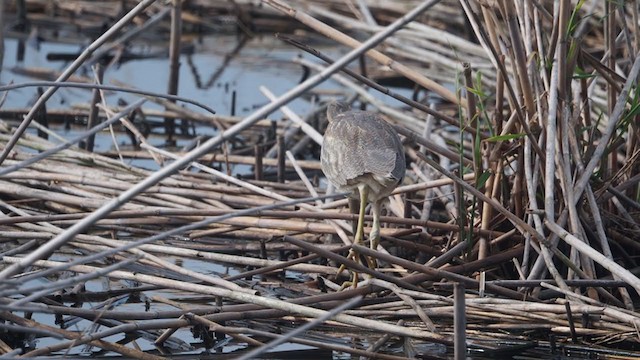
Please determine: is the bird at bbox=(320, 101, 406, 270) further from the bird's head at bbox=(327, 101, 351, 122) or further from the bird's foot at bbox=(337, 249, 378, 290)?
the bird's head at bbox=(327, 101, 351, 122)

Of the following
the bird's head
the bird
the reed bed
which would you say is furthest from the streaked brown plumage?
the bird's head

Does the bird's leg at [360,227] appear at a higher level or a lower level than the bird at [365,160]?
lower

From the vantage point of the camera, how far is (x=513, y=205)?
4453 millimetres

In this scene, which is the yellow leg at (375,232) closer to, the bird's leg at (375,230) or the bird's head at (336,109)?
the bird's leg at (375,230)

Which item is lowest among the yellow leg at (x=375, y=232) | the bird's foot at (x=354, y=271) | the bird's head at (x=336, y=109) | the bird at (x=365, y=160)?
the bird's foot at (x=354, y=271)

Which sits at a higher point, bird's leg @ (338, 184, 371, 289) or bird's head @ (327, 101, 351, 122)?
bird's head @ (327, 101, 351, 122)

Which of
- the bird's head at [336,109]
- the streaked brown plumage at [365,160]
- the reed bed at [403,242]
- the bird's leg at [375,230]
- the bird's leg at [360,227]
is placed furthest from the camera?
the bird's head at [336,109]

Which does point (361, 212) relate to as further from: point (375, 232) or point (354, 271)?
point (354, 271)

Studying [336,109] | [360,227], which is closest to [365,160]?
[360,227]

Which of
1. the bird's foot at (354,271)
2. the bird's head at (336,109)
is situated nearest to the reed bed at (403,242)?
the bird's foot at (354,271)

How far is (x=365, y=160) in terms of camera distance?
429cm

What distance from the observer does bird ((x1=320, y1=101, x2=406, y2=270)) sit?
425 cm

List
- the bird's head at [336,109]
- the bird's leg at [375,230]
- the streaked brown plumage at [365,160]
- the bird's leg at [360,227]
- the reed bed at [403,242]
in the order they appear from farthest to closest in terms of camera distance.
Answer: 1. the bird's head at [336,109]
2. the bird's leg at [375,230]
3. the bird's leg at [360,227]
4. the streaked brown plumage at [365,160]
5. the reed bed at [403,242]

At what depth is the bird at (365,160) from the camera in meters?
4.25
